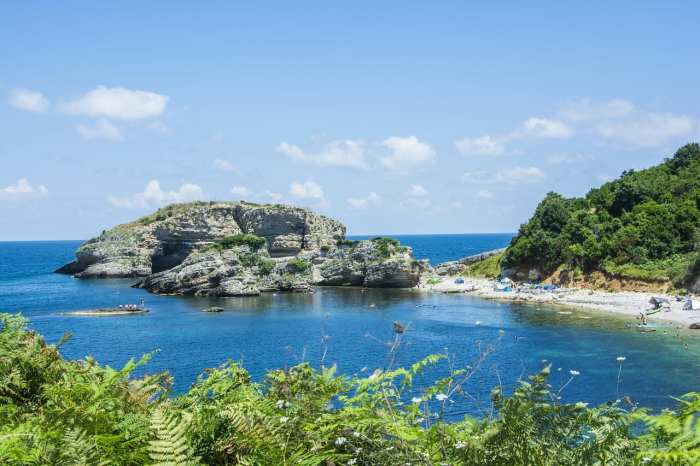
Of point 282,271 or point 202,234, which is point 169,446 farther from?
point 202,234

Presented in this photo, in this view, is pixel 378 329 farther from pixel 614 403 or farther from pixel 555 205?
pixel 614 403

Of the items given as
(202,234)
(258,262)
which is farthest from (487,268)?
(202,234)

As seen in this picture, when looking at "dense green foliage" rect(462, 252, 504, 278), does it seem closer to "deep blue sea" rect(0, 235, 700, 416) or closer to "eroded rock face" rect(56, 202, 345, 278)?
"deep blue sea" rect(0, 235, 700, 416)

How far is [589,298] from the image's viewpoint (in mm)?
61562

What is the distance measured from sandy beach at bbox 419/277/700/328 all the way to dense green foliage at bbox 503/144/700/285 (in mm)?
3682

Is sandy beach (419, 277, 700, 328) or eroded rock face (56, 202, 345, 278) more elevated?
eroded rock face (56, 202, 345, 278)

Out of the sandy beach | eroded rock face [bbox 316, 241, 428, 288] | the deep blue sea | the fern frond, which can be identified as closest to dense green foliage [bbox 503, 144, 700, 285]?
the sandy beach

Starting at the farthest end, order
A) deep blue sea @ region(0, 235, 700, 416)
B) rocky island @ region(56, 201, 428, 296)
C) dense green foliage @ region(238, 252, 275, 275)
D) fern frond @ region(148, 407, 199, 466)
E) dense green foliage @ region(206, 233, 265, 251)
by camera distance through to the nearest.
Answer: dense green foliage @ region(206, 233, 265, 251), dense green foliage @ region(238, 252, 275, 275), rocky island @ region(56, 201, 428, 296), deep blue sea @ region(0, 235, 700, 416), fern frond @ region(148, 407, 199, 466)

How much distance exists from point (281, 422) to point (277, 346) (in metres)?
40.6

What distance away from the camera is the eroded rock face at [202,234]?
103 meters

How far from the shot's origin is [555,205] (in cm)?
7912

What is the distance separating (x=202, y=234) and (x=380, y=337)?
6569 centimetres

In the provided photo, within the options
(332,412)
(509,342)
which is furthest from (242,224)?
(332,412)

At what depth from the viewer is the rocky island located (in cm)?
7950
